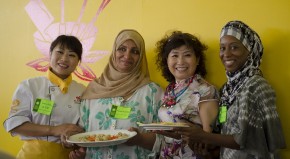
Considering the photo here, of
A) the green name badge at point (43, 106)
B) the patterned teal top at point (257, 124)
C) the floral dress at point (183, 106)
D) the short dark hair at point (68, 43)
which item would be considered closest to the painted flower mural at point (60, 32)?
the short dark hair at point (68, 43)

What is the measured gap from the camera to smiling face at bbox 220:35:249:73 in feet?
5.71

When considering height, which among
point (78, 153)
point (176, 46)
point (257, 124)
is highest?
point (176, 46)

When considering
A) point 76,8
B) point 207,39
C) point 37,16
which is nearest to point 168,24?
point 207,39

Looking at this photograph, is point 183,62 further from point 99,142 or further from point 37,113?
→ point 37,113

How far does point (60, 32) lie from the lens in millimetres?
2928

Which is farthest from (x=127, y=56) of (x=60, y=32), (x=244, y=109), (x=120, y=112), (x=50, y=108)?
(x=60, y=32)

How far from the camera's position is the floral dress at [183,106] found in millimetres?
1833

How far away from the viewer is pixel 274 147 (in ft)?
4.93

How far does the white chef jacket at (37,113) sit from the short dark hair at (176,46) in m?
0.68

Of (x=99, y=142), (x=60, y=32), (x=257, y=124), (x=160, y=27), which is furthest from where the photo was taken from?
(x=60, y=32)

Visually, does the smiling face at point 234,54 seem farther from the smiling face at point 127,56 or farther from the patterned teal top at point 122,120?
the smiling face at point 127,56

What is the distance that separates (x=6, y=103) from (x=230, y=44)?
248 cm

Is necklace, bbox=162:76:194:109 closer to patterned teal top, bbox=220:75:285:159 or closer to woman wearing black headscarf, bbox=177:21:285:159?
woman wearing black headscarf, bbox=177:21:285:159

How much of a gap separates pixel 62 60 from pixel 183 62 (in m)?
0.84
